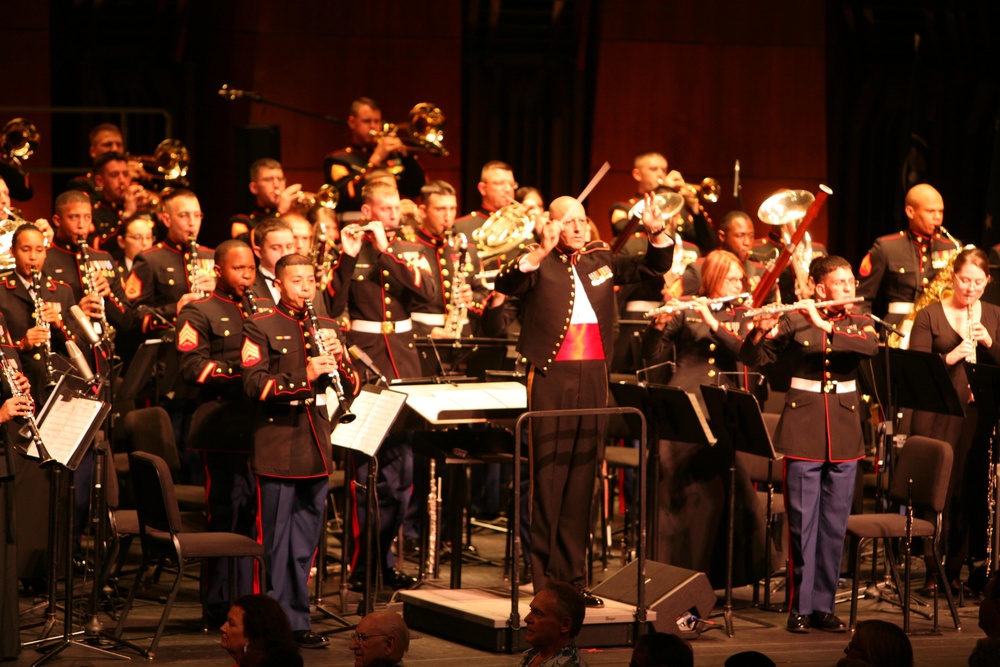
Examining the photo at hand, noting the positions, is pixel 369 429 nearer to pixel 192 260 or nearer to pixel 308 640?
pixel 308 640

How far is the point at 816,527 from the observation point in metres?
7.14

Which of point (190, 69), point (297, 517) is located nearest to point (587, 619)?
point (297, 517)

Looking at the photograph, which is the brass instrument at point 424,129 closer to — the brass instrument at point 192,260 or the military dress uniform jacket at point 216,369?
the brass instrument at point 192,260

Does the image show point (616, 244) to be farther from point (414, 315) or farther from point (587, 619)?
point (587, 619)

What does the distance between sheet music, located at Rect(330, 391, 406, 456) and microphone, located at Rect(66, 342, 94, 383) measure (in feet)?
4.29

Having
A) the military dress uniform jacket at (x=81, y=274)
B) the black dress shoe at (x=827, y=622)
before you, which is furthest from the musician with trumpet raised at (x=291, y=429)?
the black dress shoe at (x=827, y=622)

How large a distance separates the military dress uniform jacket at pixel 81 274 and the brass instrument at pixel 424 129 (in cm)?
267

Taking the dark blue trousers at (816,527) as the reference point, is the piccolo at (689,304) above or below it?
above

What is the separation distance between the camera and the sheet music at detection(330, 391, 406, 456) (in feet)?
21.5

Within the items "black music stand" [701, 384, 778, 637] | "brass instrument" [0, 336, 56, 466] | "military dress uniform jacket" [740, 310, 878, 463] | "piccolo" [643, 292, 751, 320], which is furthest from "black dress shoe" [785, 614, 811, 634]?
"brass instrument" [0, 336, 56, 466]

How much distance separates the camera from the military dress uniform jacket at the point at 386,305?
315 inches

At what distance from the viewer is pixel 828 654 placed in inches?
262

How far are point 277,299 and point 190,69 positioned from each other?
510 cm

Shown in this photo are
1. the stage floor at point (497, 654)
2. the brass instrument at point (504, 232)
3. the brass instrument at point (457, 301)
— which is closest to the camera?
the stage floor at point (497, 654)
